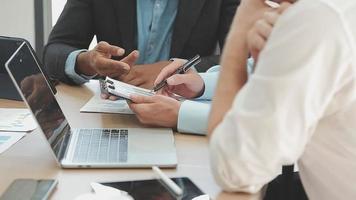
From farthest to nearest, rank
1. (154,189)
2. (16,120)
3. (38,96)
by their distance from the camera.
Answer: (16,120), (38,96), (154,189)

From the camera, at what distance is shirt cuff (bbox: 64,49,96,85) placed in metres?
1.54

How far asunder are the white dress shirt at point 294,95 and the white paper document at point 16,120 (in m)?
0.59

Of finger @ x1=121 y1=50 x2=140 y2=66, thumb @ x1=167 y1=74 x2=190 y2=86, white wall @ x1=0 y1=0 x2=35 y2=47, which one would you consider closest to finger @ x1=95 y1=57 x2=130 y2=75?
finger @ x1=121 y1=50 x2=140 y2=66

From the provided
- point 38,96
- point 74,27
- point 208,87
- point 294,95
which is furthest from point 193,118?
point 74,27

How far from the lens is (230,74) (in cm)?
77

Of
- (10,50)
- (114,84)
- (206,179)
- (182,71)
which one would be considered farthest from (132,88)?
→ (206,179)

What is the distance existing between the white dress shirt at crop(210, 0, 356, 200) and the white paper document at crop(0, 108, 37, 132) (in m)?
0.59

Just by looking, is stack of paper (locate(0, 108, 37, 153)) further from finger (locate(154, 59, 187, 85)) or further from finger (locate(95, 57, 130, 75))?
finger (locate(154, 59, 187, 85))

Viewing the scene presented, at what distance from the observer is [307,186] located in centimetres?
77

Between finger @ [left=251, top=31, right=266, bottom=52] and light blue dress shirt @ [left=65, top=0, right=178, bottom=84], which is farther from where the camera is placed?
light blue dress shirt @ [left=65, top=0, right=178, bottom=84]

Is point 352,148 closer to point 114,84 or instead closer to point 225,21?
point 114,84

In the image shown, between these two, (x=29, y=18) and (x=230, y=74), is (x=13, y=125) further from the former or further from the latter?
(x=29, y=18)

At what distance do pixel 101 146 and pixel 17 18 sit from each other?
2256mm

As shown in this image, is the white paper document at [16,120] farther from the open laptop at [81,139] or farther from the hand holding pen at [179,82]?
the hand holding pen at [179,82]
